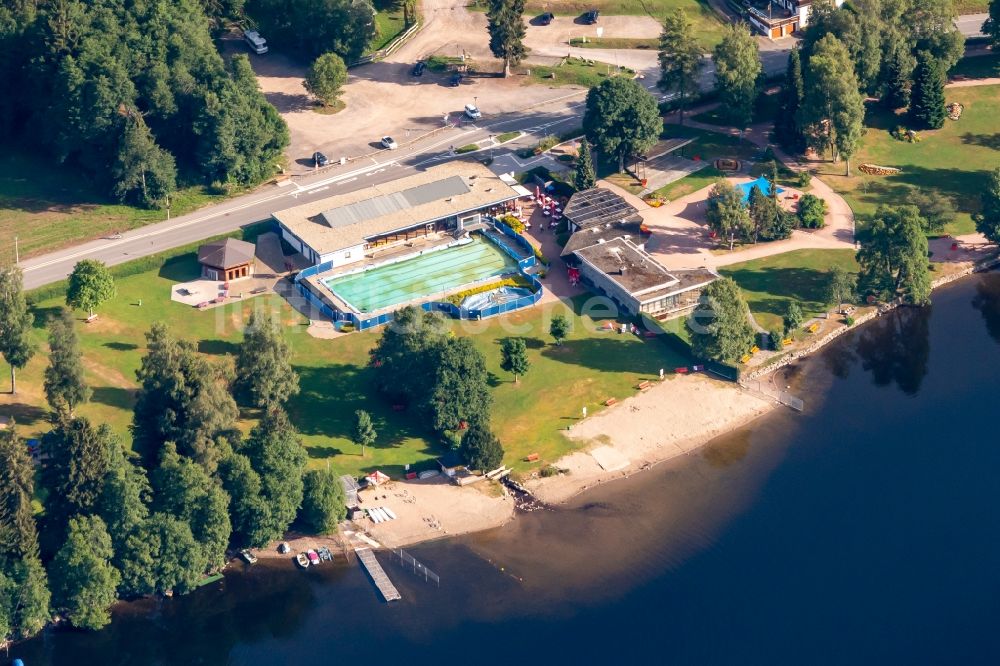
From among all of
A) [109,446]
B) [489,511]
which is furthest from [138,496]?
[489,511]

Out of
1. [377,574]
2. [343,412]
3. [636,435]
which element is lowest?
[377,574]

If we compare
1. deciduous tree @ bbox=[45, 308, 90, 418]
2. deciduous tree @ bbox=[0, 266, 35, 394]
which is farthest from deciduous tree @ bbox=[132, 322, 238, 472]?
deciduous tree @ bbox=[0, 266, 35, 394]

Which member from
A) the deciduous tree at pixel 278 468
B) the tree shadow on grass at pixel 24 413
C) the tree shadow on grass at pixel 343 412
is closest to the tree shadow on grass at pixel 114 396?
the tree shadow on grass at pixel 24 413

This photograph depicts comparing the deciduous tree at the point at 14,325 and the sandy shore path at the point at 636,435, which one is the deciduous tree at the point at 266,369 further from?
the sandy shore path at the point at 636,435

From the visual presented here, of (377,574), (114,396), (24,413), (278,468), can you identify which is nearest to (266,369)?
(278,468)

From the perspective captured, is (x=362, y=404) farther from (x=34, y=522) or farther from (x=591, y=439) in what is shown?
(x=34, y=522)

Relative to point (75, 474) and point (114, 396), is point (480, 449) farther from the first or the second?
point (114, 396)
